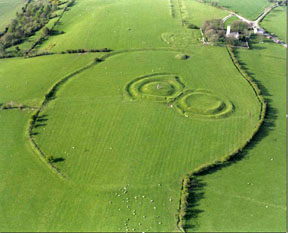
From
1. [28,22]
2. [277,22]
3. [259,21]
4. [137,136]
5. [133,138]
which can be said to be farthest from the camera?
[28,22]

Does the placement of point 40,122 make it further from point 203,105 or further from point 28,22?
point 28,22

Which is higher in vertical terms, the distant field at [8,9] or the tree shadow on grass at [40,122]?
the distant field at [8,9]

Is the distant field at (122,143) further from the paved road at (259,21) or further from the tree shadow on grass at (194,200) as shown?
the paved road at (259,21)

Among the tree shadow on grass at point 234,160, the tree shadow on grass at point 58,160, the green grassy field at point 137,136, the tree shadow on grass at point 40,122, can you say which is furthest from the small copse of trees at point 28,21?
the tree shadow on grass at point 234,160

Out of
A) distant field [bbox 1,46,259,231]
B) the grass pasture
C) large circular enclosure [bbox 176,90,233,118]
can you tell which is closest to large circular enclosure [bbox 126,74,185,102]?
the grass pasture

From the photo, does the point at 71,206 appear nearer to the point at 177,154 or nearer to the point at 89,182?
the point at 89,182

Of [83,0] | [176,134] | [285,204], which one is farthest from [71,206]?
[83,0]

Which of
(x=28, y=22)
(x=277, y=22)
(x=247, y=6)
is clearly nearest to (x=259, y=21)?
(x=277, y=22)
